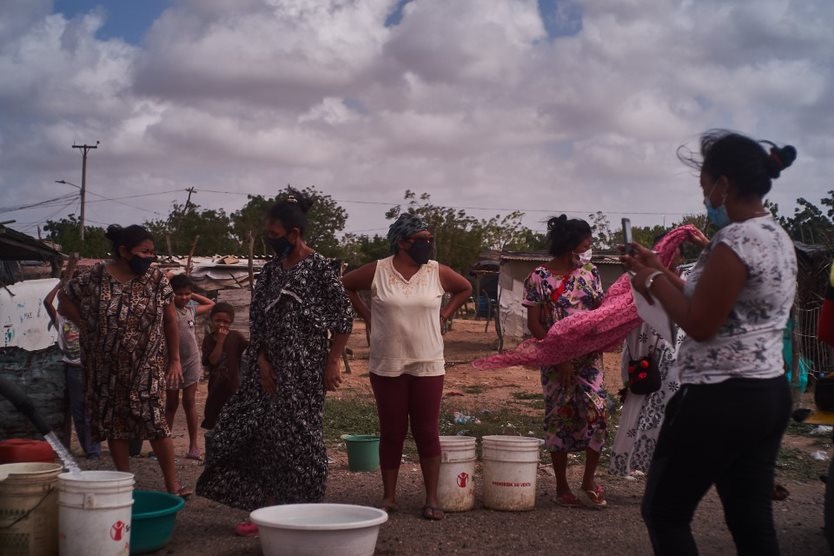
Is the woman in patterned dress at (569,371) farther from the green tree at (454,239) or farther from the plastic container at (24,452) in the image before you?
the green tree at (454,239)

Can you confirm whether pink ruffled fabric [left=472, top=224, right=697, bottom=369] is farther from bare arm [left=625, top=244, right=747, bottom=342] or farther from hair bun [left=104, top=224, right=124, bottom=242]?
bare arm [left=625, top=244, right=747, bottom=342]

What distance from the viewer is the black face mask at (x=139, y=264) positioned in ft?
18.3

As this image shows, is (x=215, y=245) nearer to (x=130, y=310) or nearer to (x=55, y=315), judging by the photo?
(x=55, y=315)

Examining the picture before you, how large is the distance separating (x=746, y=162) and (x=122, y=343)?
3.88 meters

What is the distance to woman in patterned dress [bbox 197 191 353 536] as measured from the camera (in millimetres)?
5137

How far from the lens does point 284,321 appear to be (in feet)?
17.1

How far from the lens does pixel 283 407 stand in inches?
203

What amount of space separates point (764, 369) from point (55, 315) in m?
7.34

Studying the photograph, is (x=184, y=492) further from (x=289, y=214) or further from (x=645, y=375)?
(x=645, y=375)

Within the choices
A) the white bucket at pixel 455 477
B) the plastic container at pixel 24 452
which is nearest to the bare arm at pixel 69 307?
the plastic container at pixel 24 452

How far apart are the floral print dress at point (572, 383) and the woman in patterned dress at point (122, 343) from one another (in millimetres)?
2569

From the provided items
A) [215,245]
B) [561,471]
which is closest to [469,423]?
[561,471]

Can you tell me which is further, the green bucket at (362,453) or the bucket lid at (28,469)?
the green bucket at (362,453)

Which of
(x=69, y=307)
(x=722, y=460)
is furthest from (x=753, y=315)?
(x=69, y=307)
